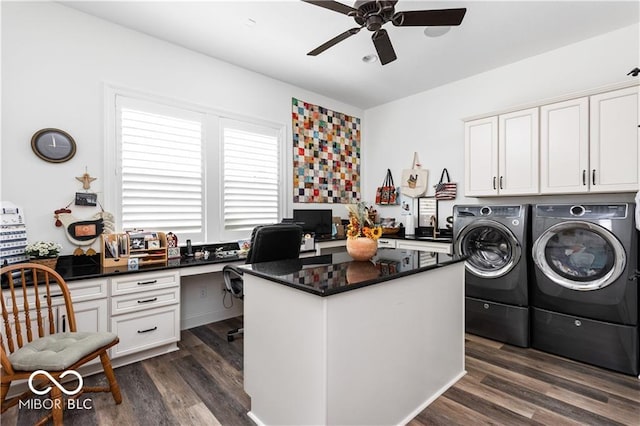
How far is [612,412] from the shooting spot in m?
1.90

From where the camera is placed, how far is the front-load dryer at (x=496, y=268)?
2.81 metres

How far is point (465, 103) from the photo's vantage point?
3.96 m

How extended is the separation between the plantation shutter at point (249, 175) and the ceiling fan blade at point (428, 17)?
Result: 2189 millimetres

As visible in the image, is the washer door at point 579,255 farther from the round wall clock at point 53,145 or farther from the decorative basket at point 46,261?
the round wall clock at point 53,145

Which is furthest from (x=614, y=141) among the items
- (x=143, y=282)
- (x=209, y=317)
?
(x=209, y=317)

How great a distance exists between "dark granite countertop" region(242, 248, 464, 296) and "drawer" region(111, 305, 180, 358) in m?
1.28

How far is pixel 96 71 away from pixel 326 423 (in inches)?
130

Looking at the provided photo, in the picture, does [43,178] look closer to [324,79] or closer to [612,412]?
[324,79]

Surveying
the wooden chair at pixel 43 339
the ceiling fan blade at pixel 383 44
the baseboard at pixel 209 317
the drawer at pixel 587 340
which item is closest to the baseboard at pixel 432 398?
the drawer at pixel 587 340

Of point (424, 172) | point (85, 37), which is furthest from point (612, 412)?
point (85, 37)

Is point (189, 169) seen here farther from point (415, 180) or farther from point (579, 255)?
point (579, 255)

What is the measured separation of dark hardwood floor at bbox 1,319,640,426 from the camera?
1846 mm

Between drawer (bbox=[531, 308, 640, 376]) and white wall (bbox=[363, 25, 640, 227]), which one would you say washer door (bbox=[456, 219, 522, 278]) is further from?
white wall (bbox=[363, 25, 640, 227])

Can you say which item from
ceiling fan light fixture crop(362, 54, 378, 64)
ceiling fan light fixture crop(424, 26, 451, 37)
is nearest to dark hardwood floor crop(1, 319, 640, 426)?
ceiling fan light fixture crop(424, 26, 451, 37)
